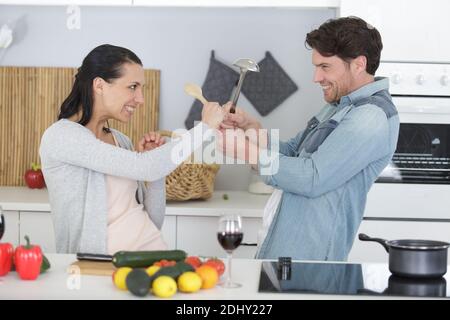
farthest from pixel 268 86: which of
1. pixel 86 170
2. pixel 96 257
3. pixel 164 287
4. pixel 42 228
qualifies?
pixel 164 287

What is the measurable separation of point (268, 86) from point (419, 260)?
210 centimetres

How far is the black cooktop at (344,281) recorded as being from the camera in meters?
1.98

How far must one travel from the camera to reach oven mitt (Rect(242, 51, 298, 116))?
404 centimetres

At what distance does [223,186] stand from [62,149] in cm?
177

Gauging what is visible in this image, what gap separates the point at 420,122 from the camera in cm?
341

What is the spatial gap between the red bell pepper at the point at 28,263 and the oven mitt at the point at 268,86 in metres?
2.18

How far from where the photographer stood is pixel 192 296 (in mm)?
1896

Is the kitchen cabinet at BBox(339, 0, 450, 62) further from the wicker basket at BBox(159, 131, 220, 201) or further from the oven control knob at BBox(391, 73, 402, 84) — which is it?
the wicker basket at BBox(159, 131, 220, 201)

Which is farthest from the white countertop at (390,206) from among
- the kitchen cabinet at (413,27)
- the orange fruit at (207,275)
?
the orange fruit at (207,275)

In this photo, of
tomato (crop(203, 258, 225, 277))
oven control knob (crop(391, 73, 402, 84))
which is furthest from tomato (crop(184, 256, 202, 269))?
oven control knob (crop(391, 73, 402, 84))

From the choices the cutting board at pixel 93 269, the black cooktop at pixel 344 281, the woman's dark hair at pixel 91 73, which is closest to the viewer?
the black cooktop at pixel 344 281

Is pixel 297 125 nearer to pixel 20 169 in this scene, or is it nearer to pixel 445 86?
pixel 445 86

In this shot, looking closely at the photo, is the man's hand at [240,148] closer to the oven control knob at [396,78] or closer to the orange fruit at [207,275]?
the orange fruit at [207,275]

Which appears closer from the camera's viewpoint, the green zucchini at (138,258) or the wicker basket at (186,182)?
the green zucchini at (138,258)
